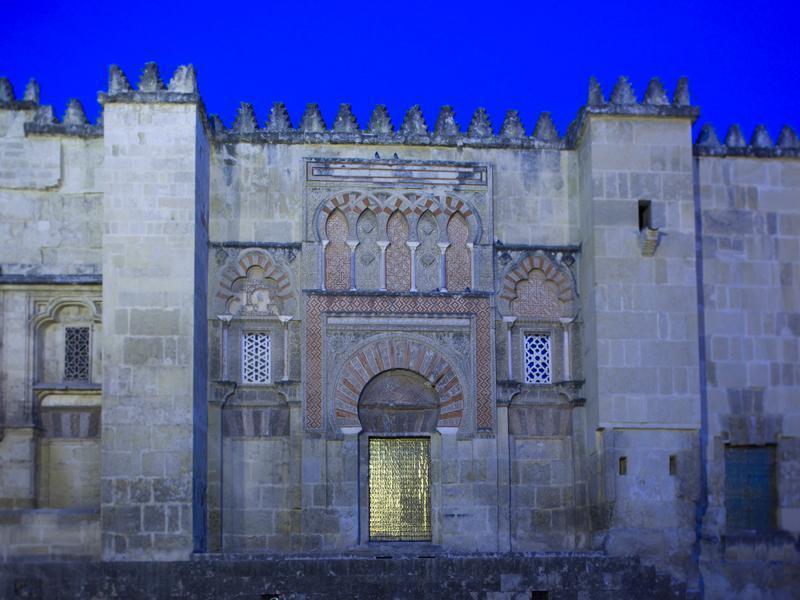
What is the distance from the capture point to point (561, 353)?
16.3 m

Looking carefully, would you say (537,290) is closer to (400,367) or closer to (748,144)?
(400,367)

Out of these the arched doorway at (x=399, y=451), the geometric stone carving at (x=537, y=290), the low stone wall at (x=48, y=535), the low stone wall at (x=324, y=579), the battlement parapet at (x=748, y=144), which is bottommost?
the low stone wall at (x=324, y=579)

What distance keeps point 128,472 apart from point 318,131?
4940 millimetres

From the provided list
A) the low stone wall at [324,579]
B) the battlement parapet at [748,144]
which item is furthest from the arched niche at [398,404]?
the battlement parapet at [748,144]

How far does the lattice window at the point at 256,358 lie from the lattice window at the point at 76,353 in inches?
76.8

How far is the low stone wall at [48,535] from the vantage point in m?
15.0

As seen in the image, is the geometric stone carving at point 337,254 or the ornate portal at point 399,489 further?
the geometric stone carving at point 337,254

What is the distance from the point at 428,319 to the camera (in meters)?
16.0

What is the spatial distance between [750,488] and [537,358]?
3.14 meters

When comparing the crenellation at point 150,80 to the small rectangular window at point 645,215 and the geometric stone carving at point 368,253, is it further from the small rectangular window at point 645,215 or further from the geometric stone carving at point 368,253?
the small rectangular window at point 645,215

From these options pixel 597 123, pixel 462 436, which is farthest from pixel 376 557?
pixel 597 123

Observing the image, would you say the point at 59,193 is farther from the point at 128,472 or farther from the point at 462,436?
the point at 462,436

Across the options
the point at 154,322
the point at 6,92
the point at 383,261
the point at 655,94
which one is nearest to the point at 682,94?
the point at 655,94

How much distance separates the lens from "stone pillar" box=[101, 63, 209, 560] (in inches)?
564
